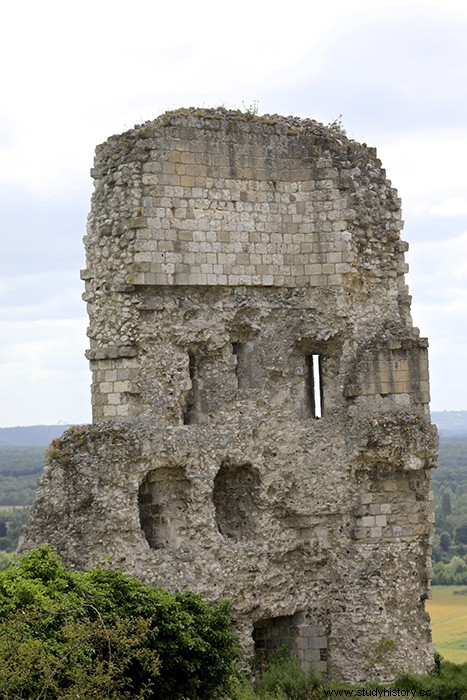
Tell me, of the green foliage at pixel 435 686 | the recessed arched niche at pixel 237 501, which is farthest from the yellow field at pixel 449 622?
the recessed arched niche at pixel 237 501

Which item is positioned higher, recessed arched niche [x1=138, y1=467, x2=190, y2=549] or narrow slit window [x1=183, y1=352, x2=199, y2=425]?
narrow slit window [x1=183, y1=352, x2=199, y2=425]

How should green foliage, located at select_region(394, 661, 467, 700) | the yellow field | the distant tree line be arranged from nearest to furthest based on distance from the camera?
green foliage, located at select_region(394, 661, 467, 700) → the yellow field → the distant tree line

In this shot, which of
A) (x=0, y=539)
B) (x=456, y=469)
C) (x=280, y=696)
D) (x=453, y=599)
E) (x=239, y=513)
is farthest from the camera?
(x=456, y=469)

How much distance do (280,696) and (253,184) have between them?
6430mm

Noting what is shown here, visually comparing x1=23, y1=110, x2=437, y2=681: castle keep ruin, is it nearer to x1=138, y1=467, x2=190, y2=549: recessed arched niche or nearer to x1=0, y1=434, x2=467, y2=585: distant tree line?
x1=138, y1=467, x2=190, y2=549: recessed arched niche

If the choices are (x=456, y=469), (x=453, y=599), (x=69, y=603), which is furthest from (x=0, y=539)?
(x=456, y=469)

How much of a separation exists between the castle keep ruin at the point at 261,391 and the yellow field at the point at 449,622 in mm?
14655

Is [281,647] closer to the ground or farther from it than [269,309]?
closer to the ground

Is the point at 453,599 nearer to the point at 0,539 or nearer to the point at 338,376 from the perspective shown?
the point at 0,539

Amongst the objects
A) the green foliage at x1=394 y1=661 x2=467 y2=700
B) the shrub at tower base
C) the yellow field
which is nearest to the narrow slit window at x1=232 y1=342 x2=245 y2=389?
the shrub at tower base

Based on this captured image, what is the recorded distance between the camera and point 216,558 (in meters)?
17.5

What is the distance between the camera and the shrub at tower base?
13.3 m

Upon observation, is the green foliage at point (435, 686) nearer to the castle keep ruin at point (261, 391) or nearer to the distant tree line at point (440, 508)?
the castle keep ruin at point (261, 391)

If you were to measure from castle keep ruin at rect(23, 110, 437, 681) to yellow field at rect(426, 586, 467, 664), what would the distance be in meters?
14.7
